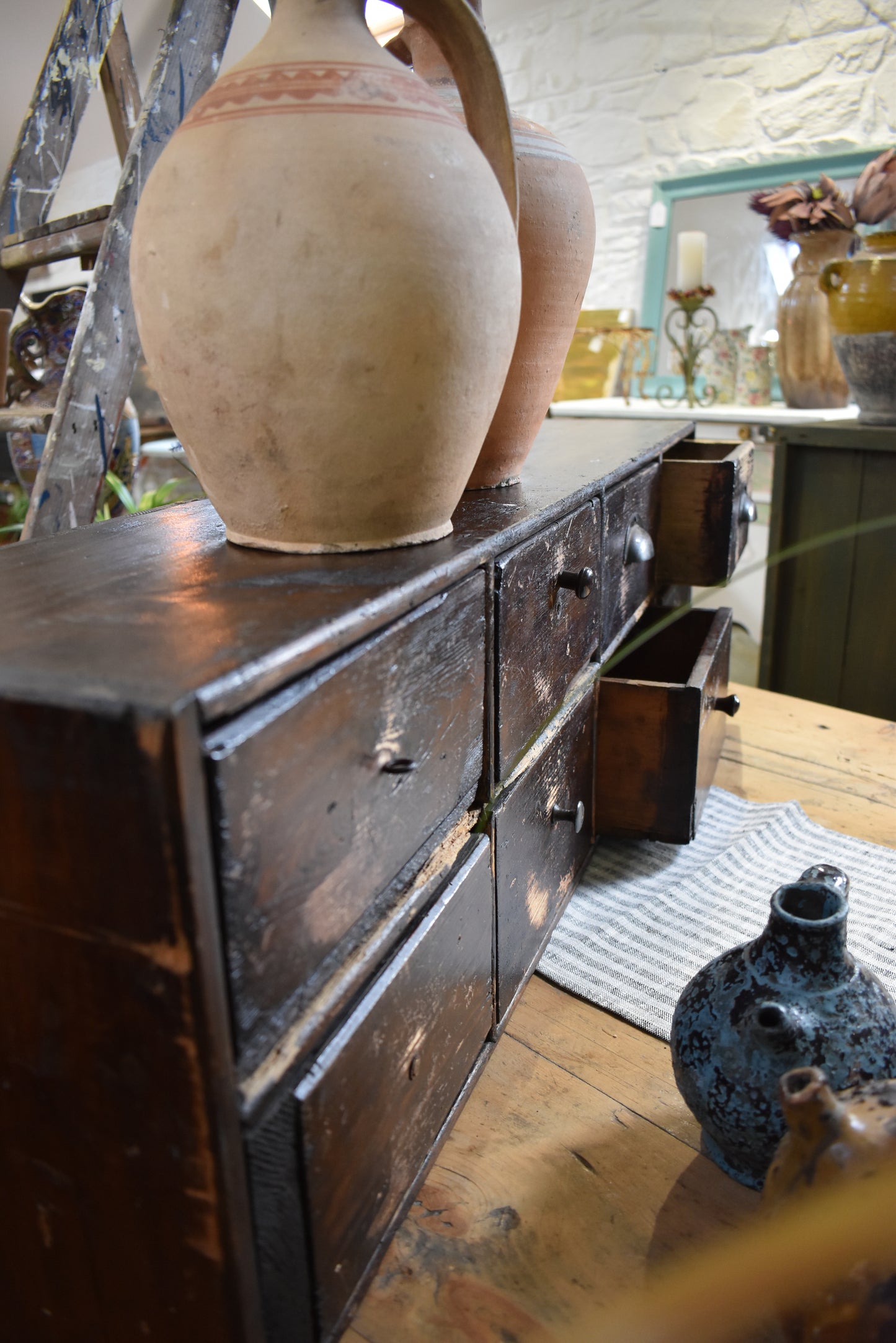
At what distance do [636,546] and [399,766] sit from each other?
645 mm

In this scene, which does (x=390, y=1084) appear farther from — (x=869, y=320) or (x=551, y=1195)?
(x=869, y=320)

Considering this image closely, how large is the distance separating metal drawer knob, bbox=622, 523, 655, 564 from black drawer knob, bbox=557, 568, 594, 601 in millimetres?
266

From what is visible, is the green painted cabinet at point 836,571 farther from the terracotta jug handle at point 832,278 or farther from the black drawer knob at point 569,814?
the black drawer knob at point 569,814

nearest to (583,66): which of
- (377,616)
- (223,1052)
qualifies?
(377,616)

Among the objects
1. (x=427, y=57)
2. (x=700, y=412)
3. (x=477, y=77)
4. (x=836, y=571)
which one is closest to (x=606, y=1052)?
(x=477, y=77)

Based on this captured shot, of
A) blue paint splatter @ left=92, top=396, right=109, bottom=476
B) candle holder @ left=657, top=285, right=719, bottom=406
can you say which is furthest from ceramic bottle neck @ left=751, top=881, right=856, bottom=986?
candle holder @ left=657, top=285, right=719, bottom=406

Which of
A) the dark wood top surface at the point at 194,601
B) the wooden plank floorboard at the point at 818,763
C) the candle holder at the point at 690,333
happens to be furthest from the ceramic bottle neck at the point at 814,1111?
the candle holder at the point at 690,333

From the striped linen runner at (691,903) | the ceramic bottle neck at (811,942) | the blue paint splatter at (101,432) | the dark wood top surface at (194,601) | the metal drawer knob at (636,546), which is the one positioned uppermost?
the blue paint splatter at (101,432)

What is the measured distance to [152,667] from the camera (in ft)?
1.30

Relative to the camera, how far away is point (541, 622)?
31.4 inches

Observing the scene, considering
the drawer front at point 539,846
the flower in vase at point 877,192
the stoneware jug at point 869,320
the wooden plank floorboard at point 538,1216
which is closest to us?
the wooden plank floorboard at point 538,1216

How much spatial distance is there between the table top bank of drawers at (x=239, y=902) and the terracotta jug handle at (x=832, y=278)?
136 centimetres

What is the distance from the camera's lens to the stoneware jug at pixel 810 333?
6.73 ft

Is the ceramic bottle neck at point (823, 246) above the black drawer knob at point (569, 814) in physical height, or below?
above
